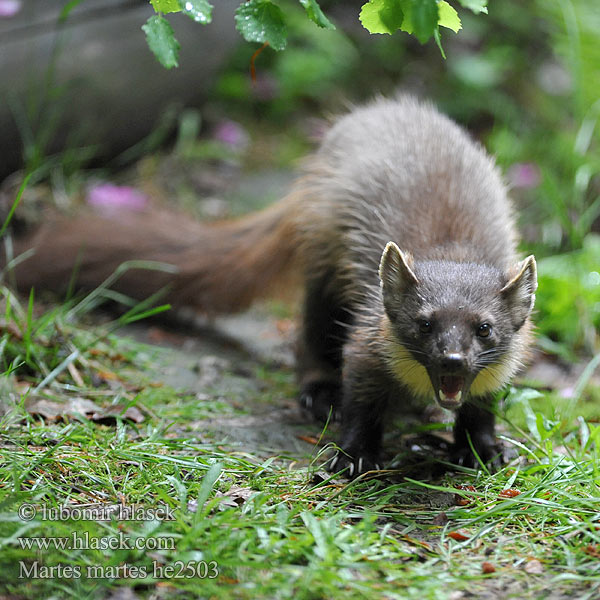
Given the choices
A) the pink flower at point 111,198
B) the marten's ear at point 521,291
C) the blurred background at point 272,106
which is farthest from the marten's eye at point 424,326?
the pink flower at point 111,198

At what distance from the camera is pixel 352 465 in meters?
4.07

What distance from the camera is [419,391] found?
4.21 metres

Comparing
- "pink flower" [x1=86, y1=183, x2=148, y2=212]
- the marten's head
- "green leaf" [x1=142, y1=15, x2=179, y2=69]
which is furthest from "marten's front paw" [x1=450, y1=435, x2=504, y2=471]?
"pink flower" [x1=86, y1=183, x2=148, y2=212]

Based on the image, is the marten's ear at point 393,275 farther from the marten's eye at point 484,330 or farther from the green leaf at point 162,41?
the green leaf at point 162,41

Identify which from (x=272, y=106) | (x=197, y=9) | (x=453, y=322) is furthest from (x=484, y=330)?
(x=272, y=106)

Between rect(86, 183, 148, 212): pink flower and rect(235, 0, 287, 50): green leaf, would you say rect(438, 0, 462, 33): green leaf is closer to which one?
rect(235, 0, 287, 50): green leaf

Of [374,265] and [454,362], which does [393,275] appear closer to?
[454,362]

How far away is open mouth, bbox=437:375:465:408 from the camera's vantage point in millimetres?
3766

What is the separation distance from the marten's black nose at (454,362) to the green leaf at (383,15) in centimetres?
139

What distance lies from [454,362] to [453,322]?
9.6 inches

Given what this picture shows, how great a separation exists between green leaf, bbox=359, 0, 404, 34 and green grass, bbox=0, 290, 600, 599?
194 centimetres

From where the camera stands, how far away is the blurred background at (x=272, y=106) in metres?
6.51

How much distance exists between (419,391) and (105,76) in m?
4.71

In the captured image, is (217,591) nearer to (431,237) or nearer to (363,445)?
(363,445)
